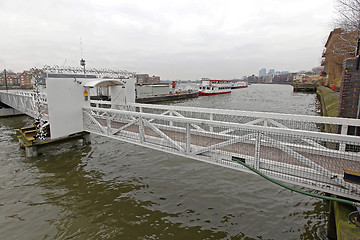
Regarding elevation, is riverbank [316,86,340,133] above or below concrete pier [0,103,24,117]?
above

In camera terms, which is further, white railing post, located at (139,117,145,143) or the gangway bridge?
white railing post, located at (139,117,145,143)

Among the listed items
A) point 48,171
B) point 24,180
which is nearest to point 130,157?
point 48,171

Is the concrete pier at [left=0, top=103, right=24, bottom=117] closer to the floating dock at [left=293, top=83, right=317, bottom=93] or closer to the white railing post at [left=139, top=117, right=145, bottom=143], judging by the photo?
the white railing post at [left=139, top=117, right=145, bottom=143]

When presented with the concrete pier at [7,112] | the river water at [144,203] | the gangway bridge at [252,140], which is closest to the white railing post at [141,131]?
the gangway bridge at [252,140]

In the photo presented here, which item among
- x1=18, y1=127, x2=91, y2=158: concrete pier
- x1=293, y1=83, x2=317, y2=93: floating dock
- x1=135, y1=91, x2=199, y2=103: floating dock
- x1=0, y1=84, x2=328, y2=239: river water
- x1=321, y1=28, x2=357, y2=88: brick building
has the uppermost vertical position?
x1=321, y1=28, x2=357, y2=88: brick building

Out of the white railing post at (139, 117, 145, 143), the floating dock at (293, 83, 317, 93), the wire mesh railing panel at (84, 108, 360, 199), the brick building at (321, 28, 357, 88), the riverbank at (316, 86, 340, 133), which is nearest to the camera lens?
the wire mesh railing panel at (84, 108, 360, 199)

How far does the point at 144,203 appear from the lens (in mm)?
6582

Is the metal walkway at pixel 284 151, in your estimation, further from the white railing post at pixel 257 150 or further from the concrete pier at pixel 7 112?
the concrete pier at pixel 7 112

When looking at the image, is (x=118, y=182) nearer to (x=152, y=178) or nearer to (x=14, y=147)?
(x=152, y=178)

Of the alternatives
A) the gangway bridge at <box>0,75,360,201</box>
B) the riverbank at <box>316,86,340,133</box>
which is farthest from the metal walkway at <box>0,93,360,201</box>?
the riverbank at <box>316,86,340,133</box>

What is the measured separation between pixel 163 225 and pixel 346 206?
425cm

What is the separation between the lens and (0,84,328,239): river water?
539 cm

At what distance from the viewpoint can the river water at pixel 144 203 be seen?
5387 mm

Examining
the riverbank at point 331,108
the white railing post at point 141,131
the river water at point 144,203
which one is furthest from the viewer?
the riverbank at point 331,108
